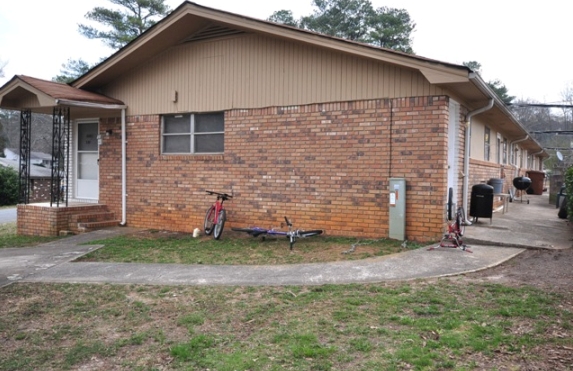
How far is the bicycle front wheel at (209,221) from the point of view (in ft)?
31.3

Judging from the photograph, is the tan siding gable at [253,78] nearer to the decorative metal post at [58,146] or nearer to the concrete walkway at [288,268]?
the decorative metal post at [58,146]

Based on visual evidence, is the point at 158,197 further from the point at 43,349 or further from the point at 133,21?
the point at 133,21

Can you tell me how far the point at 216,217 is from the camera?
9141 millimetres

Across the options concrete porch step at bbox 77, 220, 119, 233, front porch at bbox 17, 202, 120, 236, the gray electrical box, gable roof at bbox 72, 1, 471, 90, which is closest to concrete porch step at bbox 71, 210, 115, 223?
front porch at bbox 17, 202, 120, 236

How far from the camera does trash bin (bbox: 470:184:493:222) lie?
30.3 ft

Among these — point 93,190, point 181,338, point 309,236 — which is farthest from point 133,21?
point 181,338

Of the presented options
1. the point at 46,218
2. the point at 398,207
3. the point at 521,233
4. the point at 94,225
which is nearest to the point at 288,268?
the point at 398,207

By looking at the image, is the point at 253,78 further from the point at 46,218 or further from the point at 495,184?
the point at 495,184

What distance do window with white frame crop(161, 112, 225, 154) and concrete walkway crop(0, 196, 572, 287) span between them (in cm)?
339

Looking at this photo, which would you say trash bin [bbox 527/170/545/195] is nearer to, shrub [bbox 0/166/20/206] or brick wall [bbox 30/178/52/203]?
brick wall [bbox 30/178/52/203]

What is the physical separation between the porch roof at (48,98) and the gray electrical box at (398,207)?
6882 millimetres

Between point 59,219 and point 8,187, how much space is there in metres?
18.4

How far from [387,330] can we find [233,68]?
7272 mm

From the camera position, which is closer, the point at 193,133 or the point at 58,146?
the point at 193,133
